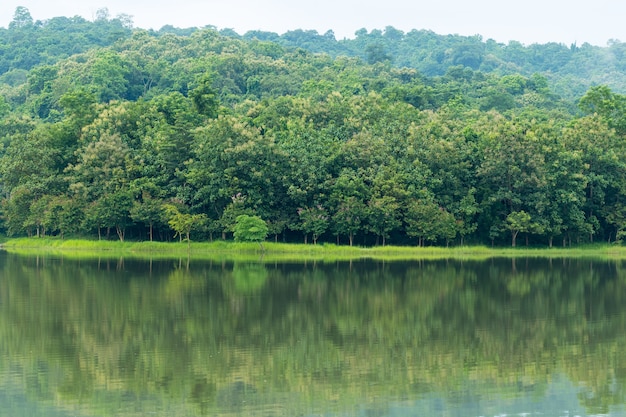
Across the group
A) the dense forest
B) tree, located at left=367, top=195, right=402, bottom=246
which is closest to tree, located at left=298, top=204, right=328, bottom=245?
the dense forest

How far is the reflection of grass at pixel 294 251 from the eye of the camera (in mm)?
51469

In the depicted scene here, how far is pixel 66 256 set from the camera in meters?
51.6

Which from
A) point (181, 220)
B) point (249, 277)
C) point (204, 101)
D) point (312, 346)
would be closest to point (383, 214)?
point (181, 220)

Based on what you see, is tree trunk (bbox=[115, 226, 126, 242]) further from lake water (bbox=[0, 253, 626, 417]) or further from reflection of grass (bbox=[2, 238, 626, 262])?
lake water (bbox=[0, 253, 626, 417])

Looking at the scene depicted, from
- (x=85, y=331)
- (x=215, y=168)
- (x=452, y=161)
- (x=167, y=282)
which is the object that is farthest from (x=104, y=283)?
(x=452, y=161)

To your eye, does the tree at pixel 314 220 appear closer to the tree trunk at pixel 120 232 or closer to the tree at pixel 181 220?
the tree at pixel 181 220

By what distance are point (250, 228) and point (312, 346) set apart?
104 ft

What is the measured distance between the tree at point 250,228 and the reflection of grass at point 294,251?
744 millimetres

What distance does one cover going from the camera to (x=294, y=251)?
177ft

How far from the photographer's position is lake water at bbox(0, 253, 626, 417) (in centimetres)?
1658

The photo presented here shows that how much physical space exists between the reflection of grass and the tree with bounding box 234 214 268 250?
0.74m

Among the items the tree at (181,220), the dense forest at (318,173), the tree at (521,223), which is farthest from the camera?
the dense forest at (318,173)

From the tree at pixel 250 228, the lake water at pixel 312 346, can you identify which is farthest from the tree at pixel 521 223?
the lake water at pixel 312 346

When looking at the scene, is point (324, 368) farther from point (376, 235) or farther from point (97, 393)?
point (376, 235)
